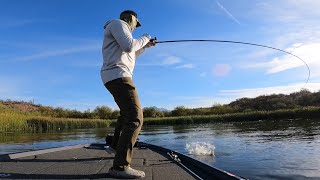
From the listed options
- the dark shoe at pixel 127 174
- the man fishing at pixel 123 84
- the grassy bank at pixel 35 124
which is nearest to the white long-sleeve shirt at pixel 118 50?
the man fishing at pixel 123 84

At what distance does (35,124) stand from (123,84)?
1313 inches

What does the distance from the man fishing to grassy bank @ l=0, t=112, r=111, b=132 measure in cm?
Result: 2821

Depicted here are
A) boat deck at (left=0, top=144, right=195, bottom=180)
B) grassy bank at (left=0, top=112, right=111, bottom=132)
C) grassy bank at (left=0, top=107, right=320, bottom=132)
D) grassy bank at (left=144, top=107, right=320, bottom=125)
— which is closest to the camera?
boat deck at (left=0, top=144, right=195, bottom=180)

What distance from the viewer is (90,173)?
5.02 m

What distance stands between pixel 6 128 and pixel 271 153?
24893mm

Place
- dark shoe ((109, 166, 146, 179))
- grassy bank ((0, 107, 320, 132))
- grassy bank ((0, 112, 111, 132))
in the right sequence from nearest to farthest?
1. dark shoe ((109, 166, 146, 179))
2. grassy bank ((0, 112, 111, 132))
3. grassy bank ((0, 107, 320, 132))

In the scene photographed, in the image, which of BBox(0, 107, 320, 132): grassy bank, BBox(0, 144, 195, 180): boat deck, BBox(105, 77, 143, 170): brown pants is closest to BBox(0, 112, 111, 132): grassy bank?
BBox(0, 107, 320, 132): grassy bank

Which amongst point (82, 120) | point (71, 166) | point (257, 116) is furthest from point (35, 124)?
point (71, 166)

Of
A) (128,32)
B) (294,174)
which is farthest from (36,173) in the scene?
(294,174)

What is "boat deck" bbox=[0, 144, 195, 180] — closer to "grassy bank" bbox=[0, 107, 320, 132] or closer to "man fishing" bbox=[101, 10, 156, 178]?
"man fishing" bbox=[101, 10, 156, 178]

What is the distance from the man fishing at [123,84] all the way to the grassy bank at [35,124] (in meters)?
28.2

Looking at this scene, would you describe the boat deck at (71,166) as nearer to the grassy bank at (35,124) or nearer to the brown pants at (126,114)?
the brown pants at (126,114)

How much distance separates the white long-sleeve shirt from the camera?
15.9 ft

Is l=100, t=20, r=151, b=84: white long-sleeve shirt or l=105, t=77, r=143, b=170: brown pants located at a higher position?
l=100, t=20, r=151, b=84: white long-sleeve shirt
